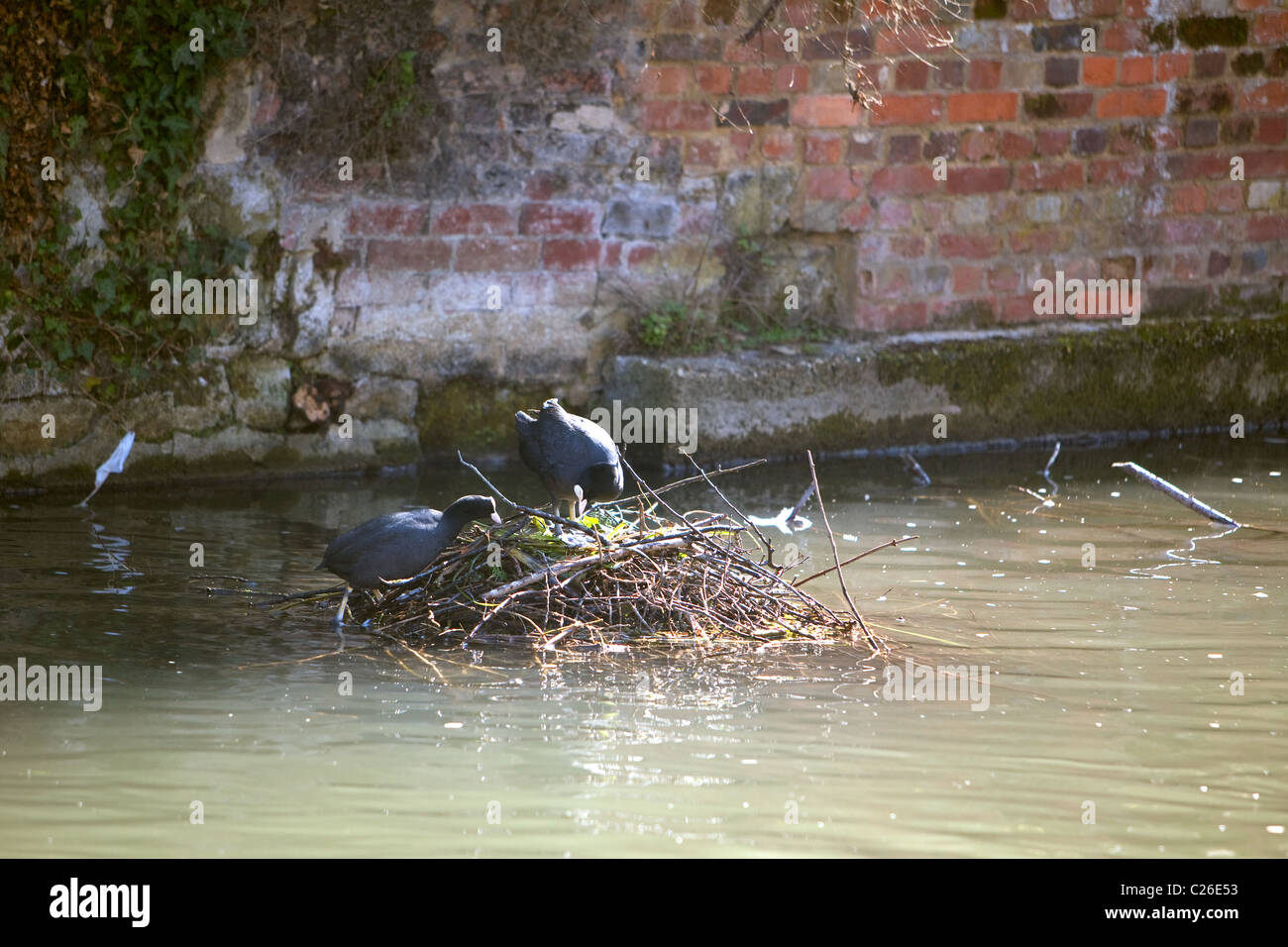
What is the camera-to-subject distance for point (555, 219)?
7.86 m

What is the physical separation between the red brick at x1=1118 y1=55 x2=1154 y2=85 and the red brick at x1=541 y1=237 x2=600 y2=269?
10.2 ft

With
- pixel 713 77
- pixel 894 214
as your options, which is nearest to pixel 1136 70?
pixel 894 214

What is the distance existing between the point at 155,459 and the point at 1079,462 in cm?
467

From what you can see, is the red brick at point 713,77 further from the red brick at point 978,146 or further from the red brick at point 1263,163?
the red brick at point 1263,163

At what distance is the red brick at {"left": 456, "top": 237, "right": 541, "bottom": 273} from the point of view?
773 cm

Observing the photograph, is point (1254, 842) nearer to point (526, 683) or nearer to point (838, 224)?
point (526, 683)

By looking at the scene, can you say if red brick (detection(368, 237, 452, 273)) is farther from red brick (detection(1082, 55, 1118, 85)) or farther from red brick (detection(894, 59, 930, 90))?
red brick (detection(1082, 55, 1118, 85))

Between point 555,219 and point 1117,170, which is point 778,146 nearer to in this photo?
point 555,219

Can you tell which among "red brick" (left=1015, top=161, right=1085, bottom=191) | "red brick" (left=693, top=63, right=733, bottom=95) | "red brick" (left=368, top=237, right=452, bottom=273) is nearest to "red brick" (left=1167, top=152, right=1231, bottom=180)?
"red brick" (left=1015, top=161, right=1085, bottom=191)

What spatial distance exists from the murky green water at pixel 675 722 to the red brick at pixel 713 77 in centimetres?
263

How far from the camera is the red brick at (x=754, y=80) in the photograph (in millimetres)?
7957

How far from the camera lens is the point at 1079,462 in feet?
27.1

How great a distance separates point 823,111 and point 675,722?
4.75m
